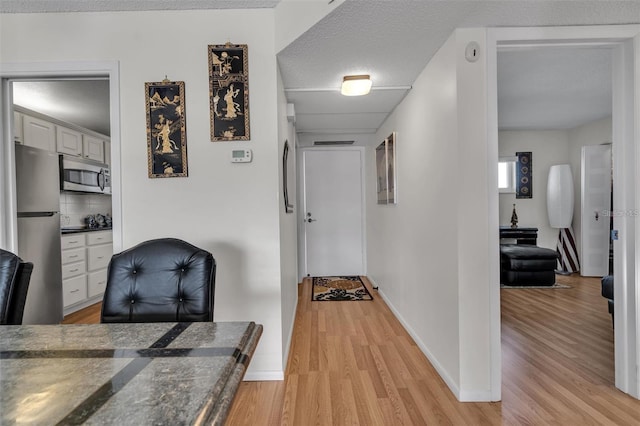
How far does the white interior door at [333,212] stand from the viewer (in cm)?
502

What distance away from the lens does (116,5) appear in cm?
197

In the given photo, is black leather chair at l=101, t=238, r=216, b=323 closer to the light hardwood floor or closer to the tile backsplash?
the light hardwood floor

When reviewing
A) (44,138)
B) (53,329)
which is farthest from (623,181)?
(44,138)

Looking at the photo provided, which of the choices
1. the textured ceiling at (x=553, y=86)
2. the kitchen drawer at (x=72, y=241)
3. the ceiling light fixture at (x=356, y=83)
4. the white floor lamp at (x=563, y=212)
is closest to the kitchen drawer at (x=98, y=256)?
the kitchen drawer at (x=72, y=241)

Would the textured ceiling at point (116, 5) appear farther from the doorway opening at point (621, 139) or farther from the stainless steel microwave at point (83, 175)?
the stainless steel microwave at point (83, 175)

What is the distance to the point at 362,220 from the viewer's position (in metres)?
5.05

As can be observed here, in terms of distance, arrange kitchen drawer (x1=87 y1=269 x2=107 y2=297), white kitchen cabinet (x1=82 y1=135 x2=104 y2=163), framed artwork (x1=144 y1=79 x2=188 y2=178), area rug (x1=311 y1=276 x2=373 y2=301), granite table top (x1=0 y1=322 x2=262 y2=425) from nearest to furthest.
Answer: granite table top (x1=0 y1=322 x2=262 y2=425) < framed artwork (x1=144 y1=79 x2=188 y2=178) < kitchen drawer (x1=87 y1=269 x2=107 y2=297) < area rug (x1=311 y1=276 x2=373 y2=301) < white kitchen cabinet (x1=82 y1=135 x2=104 y2=163)

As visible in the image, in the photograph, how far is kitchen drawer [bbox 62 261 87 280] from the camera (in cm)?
334

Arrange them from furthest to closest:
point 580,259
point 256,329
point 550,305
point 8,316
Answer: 1. point 580,259
2. point 550,305
3. point 8,316
4. point 256,329

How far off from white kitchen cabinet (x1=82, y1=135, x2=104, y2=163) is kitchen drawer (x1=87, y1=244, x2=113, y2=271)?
A: 1257 mm

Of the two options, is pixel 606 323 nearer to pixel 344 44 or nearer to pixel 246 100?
pixel 344 44

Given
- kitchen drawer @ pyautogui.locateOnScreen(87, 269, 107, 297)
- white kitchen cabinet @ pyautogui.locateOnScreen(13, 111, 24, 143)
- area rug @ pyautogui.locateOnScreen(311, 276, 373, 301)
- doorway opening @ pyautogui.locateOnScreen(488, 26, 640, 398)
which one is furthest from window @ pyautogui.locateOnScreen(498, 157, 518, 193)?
white kitchen cabinet @ pyautogui.locateOnScreen(13, 111, 24, 143)

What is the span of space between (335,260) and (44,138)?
3.94 metres

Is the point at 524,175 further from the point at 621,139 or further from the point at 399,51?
the point at 399,51
